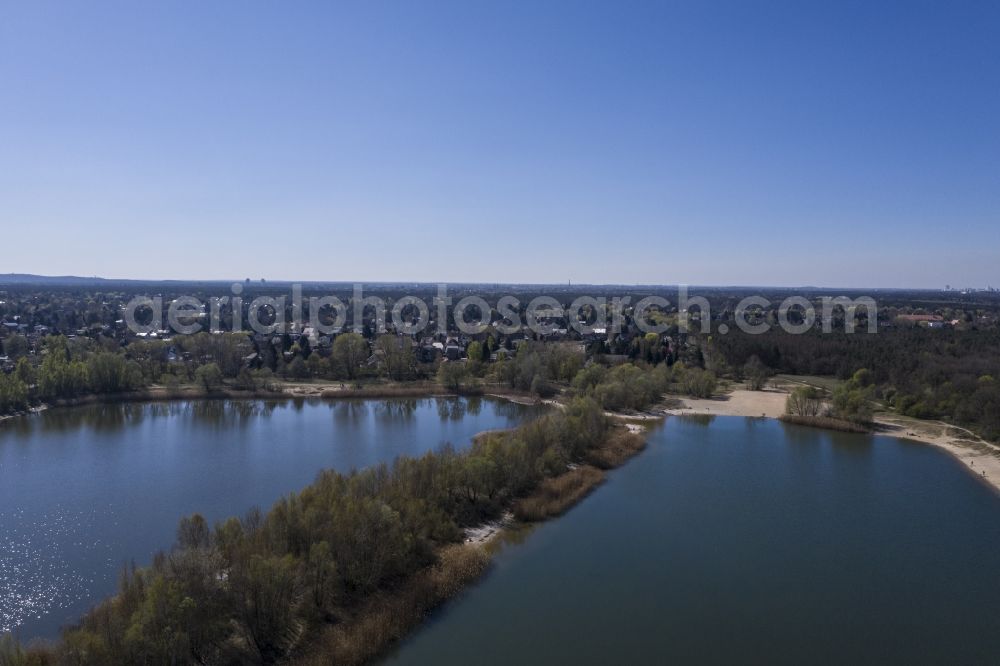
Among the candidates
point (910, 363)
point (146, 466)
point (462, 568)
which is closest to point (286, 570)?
point (462, 568)

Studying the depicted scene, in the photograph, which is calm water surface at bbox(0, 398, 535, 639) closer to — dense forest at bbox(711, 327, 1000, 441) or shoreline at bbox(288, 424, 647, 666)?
shoreline at bbox(288, 424, 647, 666)

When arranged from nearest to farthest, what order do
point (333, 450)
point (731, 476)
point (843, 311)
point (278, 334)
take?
point (731, 476) → point (333, 450) → point (278, 334) → point (843, 311)

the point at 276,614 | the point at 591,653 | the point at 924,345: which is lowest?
the point at 591,653

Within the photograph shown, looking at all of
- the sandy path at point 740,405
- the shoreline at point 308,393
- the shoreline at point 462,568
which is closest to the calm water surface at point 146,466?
the shoreline at point 308,393

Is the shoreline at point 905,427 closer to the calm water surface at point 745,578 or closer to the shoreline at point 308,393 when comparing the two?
the calm water surface at point 745,578

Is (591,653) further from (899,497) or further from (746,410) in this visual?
(746,410)

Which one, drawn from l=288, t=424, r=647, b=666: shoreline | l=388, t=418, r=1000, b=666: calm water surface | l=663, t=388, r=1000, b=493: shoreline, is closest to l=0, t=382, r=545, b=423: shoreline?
l=663, t=388, r=1000, b=493: shoreline

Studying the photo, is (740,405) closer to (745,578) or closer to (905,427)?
(905,427)

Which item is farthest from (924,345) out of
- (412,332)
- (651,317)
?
(412,332)
